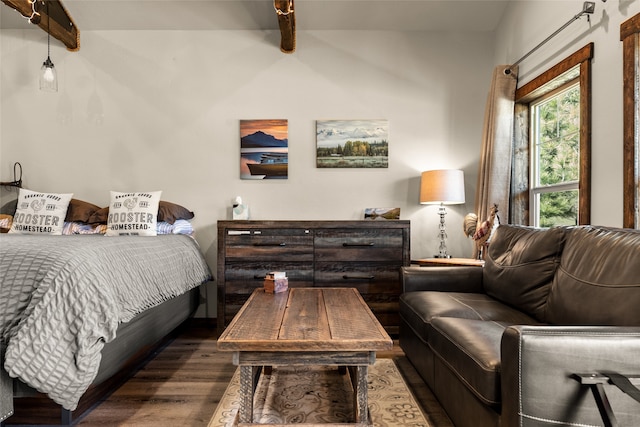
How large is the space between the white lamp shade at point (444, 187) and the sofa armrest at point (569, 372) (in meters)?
2.28

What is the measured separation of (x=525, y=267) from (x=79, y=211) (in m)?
3.27

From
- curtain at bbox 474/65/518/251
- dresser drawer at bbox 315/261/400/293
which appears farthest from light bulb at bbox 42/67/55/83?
curtain at bbox 474/65/518/251

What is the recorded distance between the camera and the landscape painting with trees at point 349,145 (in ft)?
12.0

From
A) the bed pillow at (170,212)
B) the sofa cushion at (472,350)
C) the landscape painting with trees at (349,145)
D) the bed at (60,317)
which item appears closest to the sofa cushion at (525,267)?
the sofa cushion at (472,350)

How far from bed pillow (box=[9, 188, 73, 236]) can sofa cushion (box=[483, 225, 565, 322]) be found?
313 centimetres

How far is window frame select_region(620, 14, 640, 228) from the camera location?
6.73ft

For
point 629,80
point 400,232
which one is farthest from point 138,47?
point 629,80

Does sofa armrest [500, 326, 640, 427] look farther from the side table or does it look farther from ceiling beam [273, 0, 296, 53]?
ceiling beam [273, 0, 296, 53]

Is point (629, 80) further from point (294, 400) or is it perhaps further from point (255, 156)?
point (255, 156)

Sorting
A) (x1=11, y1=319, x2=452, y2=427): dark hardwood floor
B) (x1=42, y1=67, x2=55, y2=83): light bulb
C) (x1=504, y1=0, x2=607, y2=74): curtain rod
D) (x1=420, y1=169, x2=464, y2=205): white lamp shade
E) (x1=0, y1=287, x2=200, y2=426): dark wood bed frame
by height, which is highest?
(x1=504, y1=0, x2=607, y2=74): curtain rod

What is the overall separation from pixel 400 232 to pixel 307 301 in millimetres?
1282

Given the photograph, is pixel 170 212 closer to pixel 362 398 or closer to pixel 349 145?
pixel 349 145

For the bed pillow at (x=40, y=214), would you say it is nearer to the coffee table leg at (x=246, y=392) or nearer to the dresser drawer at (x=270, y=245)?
the dresser drawer at (x=270, y=245)

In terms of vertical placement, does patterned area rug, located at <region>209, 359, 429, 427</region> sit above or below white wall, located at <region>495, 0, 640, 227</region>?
below
